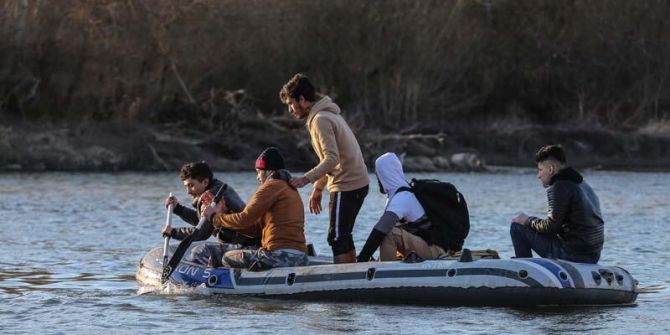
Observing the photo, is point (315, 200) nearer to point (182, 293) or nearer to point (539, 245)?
point (182, 293)

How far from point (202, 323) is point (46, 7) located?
26963 mm

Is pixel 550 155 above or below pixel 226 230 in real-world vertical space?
above

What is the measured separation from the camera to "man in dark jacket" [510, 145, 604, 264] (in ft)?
41.8

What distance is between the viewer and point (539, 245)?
1308 cm

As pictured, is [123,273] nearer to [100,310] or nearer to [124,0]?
[100,310]

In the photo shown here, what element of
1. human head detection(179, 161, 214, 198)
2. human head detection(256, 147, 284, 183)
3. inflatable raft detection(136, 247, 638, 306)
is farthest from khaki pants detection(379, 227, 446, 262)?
human head detection(179, 161, 214, 198)

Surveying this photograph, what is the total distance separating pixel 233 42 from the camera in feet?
130

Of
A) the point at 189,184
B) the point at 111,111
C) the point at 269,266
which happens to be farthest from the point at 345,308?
the point at 111,111

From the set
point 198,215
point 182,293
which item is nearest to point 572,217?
point 198,215

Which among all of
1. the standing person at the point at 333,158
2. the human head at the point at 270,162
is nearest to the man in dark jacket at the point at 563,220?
the standing person at the point at 333,158

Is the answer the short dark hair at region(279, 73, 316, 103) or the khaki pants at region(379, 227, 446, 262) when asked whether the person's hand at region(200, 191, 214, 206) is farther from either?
the khaki pants at region(379, 227, 446, 262)

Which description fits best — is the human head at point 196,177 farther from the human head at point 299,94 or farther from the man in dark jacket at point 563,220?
the man in dark jacket at point 563,220

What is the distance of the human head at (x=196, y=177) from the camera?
1352 cm

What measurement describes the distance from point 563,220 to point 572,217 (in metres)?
0.08
